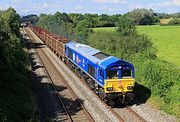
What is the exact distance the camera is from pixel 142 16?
148250mm

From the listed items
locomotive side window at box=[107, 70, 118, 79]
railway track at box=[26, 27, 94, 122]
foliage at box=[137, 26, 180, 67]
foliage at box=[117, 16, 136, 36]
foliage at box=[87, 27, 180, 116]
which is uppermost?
foliage at box=[117, 16, 136, 36]

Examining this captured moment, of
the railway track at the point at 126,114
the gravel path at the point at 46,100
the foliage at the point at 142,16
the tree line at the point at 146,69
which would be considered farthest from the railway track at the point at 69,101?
the foliage at the point at 142,16

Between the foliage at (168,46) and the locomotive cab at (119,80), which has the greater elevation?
the locomotive cab at (119,80)

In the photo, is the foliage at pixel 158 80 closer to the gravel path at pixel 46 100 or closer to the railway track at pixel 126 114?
the railway track at pixel 126 114

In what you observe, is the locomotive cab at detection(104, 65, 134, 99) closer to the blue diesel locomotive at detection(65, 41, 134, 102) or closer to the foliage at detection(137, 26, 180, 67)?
the blue diesel locomotive at detection(65, 41, 134, 102)

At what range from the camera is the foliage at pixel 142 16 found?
5773 inches

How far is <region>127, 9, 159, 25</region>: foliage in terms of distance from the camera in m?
147

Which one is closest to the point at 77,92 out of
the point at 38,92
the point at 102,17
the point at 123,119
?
the point at 38,92

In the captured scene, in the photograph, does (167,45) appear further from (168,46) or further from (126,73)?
(126,73)

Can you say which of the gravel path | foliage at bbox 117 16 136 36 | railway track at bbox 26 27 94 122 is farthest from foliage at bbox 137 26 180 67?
the gravel path

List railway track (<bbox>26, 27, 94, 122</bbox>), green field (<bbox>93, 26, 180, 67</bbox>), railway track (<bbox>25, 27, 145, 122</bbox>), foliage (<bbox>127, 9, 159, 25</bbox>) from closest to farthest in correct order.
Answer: railway track (<bbox>25, 27, 145, 122</bbox>), railway track (<bbox>26, 27, 94, 122</bbox>), green field (<bbox>93, 26, 180, 67</bbox>), foliage (<bbox>127, 9, 159, 25</bbox>)

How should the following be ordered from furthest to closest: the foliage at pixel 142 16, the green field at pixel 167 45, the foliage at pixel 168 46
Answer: the foliage at pixel 142 16 → the green field at pixel 167 45 → the foliage at pixel 168 46

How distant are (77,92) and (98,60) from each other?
394 cm

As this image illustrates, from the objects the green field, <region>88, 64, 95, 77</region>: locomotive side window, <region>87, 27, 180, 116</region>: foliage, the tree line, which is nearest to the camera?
<region>87, 27, 180, 116</region>: foliage
